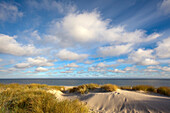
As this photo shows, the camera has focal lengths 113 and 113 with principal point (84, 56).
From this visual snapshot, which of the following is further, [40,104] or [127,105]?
[127,105]

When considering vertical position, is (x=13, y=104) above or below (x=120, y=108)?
above

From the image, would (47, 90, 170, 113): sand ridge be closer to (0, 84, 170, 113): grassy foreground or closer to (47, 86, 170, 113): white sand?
(47, 86, 170, 113): white sand

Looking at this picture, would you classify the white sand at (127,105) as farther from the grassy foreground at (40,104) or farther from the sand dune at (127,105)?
the grassy foreground at (40,104)

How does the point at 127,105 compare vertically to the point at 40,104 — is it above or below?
below

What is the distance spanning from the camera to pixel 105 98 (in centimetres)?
838

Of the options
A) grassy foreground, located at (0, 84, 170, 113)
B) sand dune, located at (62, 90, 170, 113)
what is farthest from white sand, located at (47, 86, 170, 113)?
grassy foreground, located at (0, 84, 170, 113)

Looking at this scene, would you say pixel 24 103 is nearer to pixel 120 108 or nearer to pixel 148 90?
pixel 120 108

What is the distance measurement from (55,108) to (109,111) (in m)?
3.79

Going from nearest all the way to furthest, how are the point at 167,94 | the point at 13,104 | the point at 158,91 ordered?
the point at 13,104
the point at 167,94
the point at 158,91

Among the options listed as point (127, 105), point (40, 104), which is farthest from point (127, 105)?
point (40, 104)

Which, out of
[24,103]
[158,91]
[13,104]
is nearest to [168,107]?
[158,91]

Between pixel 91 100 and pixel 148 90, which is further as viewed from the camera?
pixel 148 90

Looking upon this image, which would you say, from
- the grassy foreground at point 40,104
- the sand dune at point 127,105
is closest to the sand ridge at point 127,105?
the sand dune at point 127,105

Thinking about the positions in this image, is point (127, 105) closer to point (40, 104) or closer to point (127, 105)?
point (127, 105)
